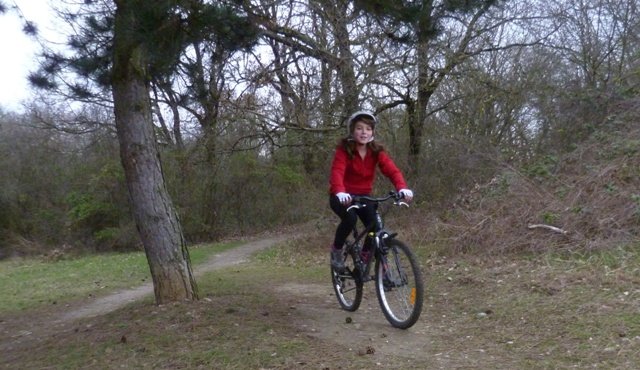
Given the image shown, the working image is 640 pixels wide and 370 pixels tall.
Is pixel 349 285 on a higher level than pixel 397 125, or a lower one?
lower

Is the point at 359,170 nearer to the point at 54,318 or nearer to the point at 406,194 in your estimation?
the point at 406,194

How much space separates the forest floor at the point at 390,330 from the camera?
15.6ft

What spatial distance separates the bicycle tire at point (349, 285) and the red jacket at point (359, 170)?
721 mm

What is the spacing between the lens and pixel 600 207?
27.2ft

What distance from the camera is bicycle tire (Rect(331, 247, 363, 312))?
6.41m

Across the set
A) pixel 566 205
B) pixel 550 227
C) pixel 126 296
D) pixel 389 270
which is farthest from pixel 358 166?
pixel 126 296

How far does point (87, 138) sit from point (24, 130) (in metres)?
4.09

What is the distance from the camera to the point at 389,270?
580 centimetres

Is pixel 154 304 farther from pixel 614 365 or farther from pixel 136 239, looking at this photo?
pixel 136 239

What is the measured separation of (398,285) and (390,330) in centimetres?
40

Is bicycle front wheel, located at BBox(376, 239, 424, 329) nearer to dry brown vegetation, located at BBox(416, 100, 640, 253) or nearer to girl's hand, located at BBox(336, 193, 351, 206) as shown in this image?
girl's hand, located at BBox(336, 193, 351, 206)

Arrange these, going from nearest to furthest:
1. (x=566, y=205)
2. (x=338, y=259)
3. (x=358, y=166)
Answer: (x=358, y=166) → (x=338, y=259) → (x=566, y=205)

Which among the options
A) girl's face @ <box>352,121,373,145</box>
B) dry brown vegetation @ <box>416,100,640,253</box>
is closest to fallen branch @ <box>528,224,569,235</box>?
dry brown vegetation @ <box>416,100,640,253</box>

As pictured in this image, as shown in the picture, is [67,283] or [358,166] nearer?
[358,166]
